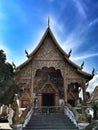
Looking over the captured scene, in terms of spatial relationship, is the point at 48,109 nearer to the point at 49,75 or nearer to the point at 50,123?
the point at 49,75

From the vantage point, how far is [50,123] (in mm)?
15461

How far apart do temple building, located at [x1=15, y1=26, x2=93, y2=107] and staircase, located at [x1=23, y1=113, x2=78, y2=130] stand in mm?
2111

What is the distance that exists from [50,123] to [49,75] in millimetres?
7002

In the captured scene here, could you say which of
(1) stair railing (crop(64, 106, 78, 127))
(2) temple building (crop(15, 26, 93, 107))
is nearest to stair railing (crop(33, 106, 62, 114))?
(2) temple building (crop(15, 26, 93, 107))

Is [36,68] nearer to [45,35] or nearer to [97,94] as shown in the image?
[45,35]

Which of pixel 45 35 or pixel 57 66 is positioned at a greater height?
pixel 45 35

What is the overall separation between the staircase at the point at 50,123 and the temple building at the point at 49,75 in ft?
6.92

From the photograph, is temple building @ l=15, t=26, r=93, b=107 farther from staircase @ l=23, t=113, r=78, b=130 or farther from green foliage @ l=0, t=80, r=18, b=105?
green foliage @ l=0, t=80, r=18, b=105

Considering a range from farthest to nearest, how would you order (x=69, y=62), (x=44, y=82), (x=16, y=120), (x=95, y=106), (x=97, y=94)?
(x=97, y=94) < (x=95, y=106) < (x=44, y=82) < (x=69, y=62) < (x=16, y=120)

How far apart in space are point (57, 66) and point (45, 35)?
283 cm

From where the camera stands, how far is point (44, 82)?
2119cm

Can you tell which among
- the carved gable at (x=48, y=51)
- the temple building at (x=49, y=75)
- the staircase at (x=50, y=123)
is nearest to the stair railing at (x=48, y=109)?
the temple building at (x=49, y=75)

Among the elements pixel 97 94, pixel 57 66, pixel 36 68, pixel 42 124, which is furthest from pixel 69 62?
pixel 97 94

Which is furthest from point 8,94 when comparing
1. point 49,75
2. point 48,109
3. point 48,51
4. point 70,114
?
point 49,75
